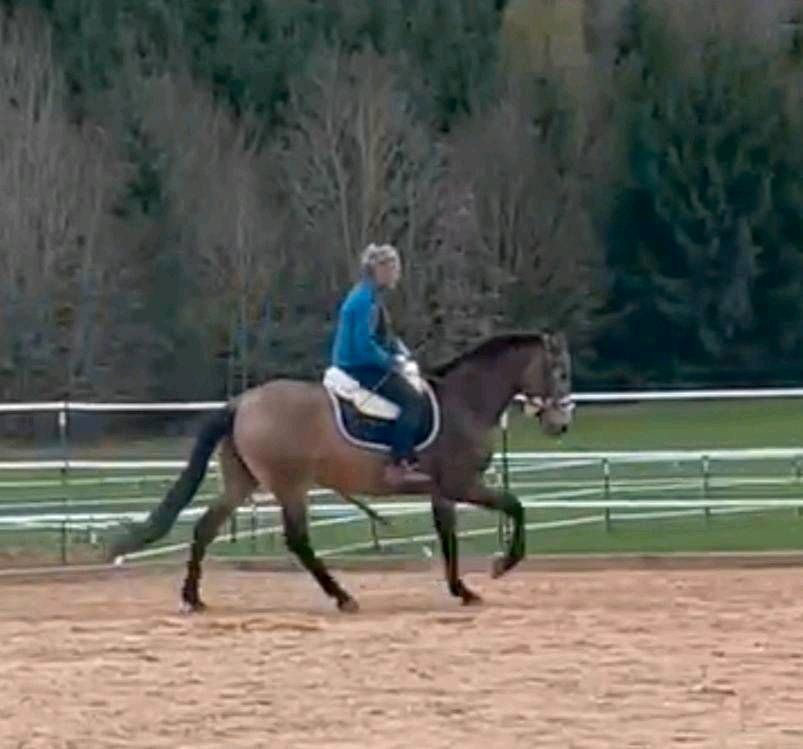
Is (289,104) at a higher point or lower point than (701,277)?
higher

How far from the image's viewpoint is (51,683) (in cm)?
1071

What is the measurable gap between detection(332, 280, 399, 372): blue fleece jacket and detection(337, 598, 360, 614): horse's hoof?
1.28 meters

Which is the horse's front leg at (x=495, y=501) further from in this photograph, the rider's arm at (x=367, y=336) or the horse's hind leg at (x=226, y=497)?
the horse's hind leg at (x=226, y=497)

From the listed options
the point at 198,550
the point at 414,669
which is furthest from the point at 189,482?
the point at 414,669

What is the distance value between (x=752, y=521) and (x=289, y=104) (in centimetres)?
2844

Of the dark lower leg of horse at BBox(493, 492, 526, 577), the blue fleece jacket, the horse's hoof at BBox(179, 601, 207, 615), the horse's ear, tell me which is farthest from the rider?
the horse's hoof at BBox(179, 601, 207, 615)

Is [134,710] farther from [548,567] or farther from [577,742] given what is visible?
[548,567]

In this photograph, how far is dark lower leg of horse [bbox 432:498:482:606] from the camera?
554 inches

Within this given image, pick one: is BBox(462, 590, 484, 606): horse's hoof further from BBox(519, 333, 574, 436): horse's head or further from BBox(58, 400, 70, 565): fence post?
BBox(58, 400, 70, 565): fence post

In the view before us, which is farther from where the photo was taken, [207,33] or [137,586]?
[207,33]

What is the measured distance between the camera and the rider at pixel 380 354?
44.8 ft

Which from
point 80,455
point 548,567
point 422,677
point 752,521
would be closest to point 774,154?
point 80,455

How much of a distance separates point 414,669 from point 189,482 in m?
3.54

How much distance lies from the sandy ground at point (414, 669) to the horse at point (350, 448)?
0.39 metres
